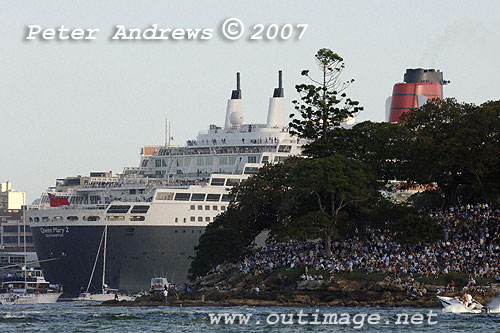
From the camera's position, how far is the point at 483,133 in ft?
357

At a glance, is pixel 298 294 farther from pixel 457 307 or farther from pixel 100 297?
pixel 100 297

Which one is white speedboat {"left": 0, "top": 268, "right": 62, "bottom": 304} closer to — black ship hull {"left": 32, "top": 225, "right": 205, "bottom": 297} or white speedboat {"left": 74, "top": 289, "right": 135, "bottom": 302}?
white speedboat {"left": 74, "top": 289, "right": 135, "bottom": 302}

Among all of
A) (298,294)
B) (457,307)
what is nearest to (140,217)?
(298,294)

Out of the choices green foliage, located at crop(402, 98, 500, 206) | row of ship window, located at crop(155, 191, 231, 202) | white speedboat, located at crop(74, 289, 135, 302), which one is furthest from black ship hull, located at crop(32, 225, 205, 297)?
green foliage, located at crop(402, 98, 500, 206)

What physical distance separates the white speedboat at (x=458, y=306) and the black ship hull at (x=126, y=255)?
5970 centimetres

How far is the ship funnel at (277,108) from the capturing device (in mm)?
171125

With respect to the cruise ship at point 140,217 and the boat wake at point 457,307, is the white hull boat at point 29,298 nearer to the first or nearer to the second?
the cruise ship at point 140,217

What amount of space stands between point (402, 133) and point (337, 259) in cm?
1709

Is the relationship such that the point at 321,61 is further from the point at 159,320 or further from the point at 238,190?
the point at 159,320

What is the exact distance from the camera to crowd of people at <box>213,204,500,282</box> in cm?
9656

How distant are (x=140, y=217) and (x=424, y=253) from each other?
51.6m

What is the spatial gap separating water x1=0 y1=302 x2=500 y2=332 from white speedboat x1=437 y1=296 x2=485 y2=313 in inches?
29.2

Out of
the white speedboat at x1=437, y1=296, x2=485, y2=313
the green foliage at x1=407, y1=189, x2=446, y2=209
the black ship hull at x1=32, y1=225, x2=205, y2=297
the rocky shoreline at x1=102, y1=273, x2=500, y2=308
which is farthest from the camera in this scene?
the black ship hull at x1=32, y1=225, x2=205, y2=297

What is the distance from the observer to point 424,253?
100500 millimetres
